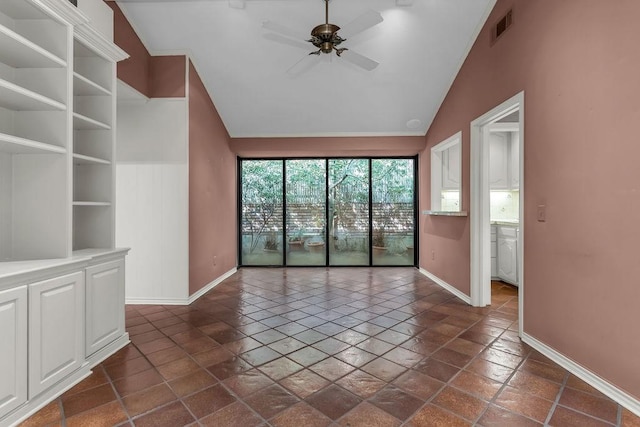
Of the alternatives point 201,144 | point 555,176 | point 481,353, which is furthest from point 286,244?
point 555,176

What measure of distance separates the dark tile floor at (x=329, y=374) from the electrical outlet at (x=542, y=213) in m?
1.08

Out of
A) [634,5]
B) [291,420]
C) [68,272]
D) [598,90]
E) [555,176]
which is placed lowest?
[291,420]

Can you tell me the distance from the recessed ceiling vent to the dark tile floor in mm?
2907

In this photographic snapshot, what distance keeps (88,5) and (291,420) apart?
3.38m

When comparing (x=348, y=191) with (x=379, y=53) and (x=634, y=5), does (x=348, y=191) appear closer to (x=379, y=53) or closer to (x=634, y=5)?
(x=379, y=53)

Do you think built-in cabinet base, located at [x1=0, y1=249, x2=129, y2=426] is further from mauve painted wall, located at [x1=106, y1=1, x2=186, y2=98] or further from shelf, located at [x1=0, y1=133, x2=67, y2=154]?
mauve painted wall, located at [x1=106, y1=1, x2=186, y2=98]

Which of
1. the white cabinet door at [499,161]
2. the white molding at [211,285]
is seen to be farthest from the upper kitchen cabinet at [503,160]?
the white molding at [211,285]

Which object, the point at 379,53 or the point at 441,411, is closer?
the point at 441,411

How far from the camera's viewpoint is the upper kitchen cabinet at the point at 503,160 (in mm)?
5035

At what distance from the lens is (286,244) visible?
6.30 metres

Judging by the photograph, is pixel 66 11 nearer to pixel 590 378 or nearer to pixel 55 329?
pixel 55 329

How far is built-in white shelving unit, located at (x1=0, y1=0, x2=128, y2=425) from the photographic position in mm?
1783

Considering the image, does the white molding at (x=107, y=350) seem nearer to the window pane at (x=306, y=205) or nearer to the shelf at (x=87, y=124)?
the shelf at (x=87, y=124)

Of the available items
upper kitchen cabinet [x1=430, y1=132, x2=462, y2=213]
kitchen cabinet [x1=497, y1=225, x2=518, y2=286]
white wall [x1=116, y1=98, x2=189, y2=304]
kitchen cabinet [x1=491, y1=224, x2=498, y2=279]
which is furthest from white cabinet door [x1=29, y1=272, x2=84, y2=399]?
kitchen cabinet [x1=491, y1=224, x2=498, y2=279]
